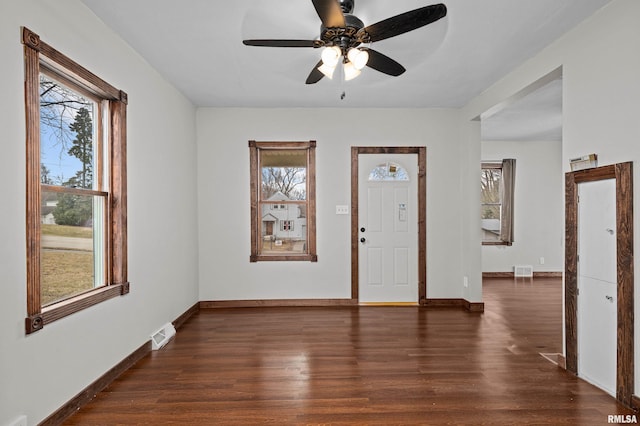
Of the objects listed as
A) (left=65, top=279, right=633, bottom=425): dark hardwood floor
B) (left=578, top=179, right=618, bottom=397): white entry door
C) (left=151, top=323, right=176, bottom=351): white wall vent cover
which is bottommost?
(left=65, top=279, right=633, bottom=425): dark hardwood floor

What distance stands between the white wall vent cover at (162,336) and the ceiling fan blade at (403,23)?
3189 millimetres

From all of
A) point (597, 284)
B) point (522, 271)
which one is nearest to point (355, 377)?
point (597, 284)

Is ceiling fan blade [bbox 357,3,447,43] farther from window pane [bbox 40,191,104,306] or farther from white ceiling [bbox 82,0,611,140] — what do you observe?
window pane [bbox 40,191,104,306]

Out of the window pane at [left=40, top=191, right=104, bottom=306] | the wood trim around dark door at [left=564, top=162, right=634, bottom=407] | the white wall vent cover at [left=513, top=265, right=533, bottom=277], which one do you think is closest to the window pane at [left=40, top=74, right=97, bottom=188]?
the window pane at [left=40, top=191, right=104, bottom=306]

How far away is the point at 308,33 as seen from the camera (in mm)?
2707

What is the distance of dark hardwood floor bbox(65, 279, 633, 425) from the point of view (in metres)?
2.23

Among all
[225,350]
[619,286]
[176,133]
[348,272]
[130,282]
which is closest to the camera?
[619,286]

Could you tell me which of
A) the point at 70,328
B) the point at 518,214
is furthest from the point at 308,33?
the point at 518,214

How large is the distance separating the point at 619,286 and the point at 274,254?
12.0ft

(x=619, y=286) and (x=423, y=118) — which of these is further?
(x=423, y=118)

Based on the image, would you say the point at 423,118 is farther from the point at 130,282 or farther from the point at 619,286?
the point at 130,282

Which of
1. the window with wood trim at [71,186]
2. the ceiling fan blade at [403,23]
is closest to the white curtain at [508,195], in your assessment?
the ceiling fan blade at [403,23]

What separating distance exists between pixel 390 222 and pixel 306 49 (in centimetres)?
264

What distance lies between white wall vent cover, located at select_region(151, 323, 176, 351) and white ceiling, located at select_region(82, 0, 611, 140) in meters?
2.64
